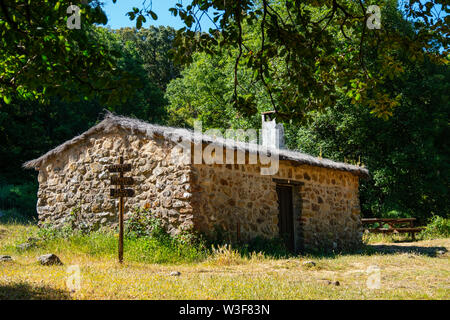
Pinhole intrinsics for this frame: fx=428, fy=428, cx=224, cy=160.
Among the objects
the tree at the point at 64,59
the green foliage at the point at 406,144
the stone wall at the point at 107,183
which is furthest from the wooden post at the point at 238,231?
the green foliage at the point at 406,144

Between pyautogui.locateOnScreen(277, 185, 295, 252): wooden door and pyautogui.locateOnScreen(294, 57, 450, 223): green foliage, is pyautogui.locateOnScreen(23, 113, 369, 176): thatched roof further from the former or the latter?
pyautogui.locateOnScreen(294, 57, 450, 223): green foliage

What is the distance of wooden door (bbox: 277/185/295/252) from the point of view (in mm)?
11758

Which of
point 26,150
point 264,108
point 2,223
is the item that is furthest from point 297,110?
point 26,150

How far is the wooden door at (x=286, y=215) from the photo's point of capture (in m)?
11.8

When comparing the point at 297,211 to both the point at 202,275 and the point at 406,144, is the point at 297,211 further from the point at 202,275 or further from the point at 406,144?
the point at 406,144

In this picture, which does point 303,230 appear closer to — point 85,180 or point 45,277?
point 85,180

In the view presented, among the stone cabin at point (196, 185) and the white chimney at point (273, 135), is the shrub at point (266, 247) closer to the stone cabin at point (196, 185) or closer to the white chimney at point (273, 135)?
the stone cabin at point (196, 185)

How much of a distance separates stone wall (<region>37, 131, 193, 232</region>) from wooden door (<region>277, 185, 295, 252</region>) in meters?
3.52

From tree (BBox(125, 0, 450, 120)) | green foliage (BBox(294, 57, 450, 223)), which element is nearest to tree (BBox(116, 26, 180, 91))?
green foliage (BBox(294, 57, 450, 223))

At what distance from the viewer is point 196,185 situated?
30.3 ft

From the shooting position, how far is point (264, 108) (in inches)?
850

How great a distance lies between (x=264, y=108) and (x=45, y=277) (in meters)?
16.6

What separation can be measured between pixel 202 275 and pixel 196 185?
2734 millimetres
